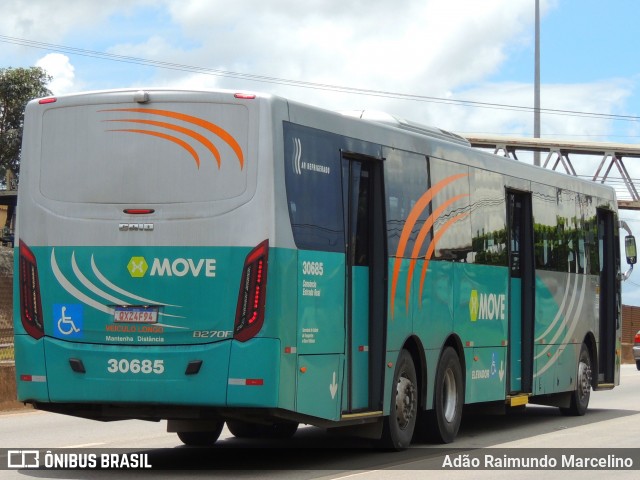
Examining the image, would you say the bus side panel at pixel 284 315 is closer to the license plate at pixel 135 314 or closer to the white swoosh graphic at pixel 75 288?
the license plate at pixel 135 314

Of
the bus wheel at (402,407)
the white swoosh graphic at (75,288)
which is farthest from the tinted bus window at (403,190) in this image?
the white swoosh graphic at (75,288)

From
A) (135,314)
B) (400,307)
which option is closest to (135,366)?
(135,314)

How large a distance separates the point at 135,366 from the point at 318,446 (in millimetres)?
3550

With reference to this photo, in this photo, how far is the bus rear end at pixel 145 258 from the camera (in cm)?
1127

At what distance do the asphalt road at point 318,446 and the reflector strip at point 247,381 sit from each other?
0.94 metres

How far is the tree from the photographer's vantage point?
194ft

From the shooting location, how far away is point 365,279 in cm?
1311

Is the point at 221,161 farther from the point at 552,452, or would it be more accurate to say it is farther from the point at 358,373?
the point at 552,452

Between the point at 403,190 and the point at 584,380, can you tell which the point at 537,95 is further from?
the point at 403,190

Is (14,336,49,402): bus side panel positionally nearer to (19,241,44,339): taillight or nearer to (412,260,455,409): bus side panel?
(19,241,44,339): taillight

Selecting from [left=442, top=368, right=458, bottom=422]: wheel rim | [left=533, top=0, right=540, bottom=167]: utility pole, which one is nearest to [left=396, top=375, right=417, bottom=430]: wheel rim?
[left=442, top=368, right=458, bottom=422]: wheel rim

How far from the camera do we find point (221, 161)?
1145 centimetres

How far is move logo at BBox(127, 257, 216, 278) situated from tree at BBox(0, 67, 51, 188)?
49174 millimetres

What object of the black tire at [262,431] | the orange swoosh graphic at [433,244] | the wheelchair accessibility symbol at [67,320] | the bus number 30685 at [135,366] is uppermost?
the orange swoosh graphic at [433,244]
